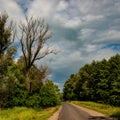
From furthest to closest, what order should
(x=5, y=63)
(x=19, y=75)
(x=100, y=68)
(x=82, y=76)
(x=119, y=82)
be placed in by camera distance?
1. (x=82, y=76)
2. (x=100, y=68)
3. (x=119, y=82)
4. (x=19, y=75)
5. (x=5, y=63)

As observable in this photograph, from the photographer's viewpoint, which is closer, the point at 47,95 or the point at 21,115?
the point at 21,115

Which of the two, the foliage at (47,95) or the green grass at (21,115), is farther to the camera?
the foliage at (47,95)

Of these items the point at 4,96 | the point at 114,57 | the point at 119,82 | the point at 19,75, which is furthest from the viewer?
the point at 114,57

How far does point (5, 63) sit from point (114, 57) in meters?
40.3

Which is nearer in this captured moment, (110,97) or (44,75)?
(44,75)

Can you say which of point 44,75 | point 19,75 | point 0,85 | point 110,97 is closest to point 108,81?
point 110,97

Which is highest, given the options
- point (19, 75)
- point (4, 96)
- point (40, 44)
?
point (40, 44)

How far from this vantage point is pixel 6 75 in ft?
148

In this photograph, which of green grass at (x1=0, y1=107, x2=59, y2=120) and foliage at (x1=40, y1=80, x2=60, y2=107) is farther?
foliage at (x1=40, y1=80, x2=60, y2=107)

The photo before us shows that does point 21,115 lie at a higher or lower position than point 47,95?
lower

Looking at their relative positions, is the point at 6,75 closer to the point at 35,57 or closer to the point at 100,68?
the point at 35,57

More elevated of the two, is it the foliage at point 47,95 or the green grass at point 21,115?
the foliage at point 47,95

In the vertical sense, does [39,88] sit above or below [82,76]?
below

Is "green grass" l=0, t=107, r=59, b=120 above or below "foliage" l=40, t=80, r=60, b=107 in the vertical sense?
below
